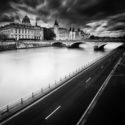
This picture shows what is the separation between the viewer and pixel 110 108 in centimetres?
1862

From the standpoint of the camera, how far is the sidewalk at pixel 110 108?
15477 mm

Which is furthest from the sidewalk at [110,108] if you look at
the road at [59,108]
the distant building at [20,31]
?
the distant building at [20,31]

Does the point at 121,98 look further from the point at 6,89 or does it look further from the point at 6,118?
the point at 6,89

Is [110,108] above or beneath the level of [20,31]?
beneath

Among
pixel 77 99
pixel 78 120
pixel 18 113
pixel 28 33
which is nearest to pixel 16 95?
pixel 18 113

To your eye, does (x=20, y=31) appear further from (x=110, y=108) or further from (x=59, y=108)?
(x=110, y=108)

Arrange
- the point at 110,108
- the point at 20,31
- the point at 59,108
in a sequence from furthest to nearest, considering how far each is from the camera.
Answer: the point at 20,31 → the point at 110,108 → the point at 59,108

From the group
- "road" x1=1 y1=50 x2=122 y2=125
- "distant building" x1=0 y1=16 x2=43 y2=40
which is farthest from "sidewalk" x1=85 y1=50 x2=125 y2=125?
"distant building" x1=0 y1=16 x2=43 y2=40

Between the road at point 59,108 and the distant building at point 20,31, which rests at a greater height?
the distant building at point 20,31

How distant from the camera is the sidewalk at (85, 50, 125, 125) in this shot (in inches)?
609

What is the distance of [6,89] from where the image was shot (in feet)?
94.4

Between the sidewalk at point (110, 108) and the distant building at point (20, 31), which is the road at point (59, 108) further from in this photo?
the distant building at point (20, 31)

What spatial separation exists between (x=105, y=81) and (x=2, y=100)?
20.5 m

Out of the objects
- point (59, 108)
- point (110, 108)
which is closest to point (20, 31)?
point (59, 108)
